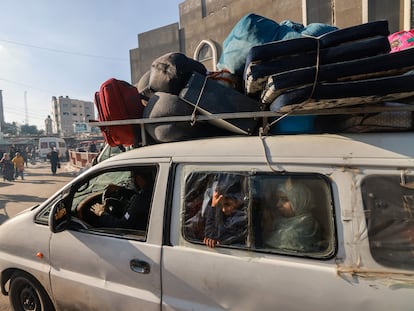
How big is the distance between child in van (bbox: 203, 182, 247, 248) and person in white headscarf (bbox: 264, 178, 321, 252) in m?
0.16

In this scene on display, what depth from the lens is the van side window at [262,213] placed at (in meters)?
1.46

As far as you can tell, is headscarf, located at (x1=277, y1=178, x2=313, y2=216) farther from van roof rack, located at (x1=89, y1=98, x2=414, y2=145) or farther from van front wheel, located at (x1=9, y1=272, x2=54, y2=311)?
van front wheel, located at (x1=9, y1=272, x2=54, y2=311)

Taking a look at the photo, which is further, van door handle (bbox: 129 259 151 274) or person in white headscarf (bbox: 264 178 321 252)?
van door handle (bbox: 129 259 151 274)

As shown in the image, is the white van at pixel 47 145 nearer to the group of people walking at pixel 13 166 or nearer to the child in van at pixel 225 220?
the group of people walking at pixel 13 166

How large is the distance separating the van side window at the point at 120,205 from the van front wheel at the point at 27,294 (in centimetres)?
71

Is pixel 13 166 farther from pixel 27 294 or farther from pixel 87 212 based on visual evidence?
pixel 87 212

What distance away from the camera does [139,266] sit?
183 cm

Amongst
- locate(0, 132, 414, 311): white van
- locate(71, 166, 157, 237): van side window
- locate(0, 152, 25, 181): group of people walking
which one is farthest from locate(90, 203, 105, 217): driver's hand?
locate(0, 152, 25, 181): group of people walking

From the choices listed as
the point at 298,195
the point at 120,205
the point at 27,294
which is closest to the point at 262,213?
the point at 298,195

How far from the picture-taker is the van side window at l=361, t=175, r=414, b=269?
51.7 inches

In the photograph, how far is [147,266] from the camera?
180 centimetres

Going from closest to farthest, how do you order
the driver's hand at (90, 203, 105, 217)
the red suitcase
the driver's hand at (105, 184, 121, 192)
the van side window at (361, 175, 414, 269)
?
the van side window at (361, 175, 414, 269), the red suitcase, the driver's hand at (90, 203, 105, 217), the driver's hand at (105, 184, 121, 192)

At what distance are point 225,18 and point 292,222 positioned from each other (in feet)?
58.2

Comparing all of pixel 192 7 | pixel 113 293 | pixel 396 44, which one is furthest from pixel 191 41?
pixel 113 293
